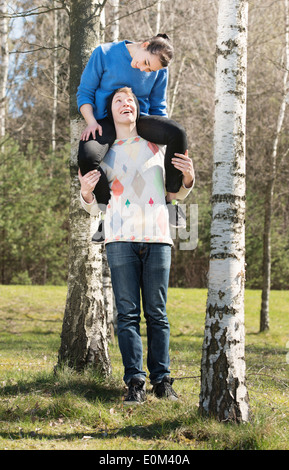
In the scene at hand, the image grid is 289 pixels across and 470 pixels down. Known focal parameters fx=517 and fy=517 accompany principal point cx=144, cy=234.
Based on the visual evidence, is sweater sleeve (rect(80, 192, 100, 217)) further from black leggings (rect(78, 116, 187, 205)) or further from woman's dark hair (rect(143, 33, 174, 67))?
woman's dark hair (rect(143, 33, 174, 67))

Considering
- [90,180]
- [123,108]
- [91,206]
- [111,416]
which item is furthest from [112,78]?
[111,416]

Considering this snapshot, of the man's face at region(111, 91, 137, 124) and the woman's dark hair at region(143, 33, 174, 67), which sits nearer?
the woman's dark hair at region(143, 33, 174, 67)

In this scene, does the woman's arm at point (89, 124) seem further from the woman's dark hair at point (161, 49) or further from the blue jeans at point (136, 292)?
the blue jeans at point (136, 292)

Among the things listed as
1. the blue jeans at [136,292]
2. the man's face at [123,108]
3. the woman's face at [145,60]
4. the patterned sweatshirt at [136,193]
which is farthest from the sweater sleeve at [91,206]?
the woman's face at [145,60]

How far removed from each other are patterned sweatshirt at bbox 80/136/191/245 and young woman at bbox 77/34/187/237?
65 mm

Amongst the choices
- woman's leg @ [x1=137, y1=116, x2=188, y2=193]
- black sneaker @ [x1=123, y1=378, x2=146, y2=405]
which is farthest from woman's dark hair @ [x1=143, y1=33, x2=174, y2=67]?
black sneaker @ [x1=123, y1=378, x2=146, y2=405]

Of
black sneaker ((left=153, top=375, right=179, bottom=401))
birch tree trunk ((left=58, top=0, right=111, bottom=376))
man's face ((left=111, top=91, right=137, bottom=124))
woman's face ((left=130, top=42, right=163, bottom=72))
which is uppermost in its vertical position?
woman's face ((left=130, top=42, right=163, bottom=72))

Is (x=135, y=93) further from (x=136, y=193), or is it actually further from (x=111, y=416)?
(x=111, y=416)

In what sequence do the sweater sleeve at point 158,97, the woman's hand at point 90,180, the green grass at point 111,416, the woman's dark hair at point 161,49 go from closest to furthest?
the green grass at point 111,416 < the woman's dark hair at point 161,49 < the woman's hand at point 90,180 < the sweater sleeve at point 158,97

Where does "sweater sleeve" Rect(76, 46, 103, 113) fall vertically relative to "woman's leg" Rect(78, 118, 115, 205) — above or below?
above

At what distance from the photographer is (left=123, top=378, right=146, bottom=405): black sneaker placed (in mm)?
3410

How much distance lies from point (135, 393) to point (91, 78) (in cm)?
213

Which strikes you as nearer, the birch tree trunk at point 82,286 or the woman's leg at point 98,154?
the woman's leg at point 98,154

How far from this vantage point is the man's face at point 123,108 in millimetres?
3396
